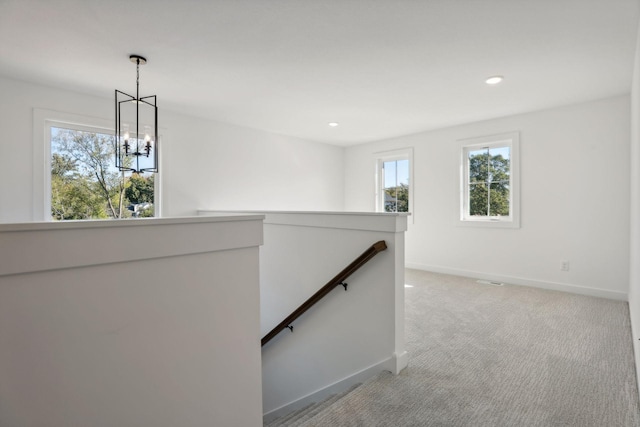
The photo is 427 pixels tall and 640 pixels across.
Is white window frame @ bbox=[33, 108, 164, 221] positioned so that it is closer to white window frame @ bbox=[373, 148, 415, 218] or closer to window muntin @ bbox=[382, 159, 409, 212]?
white window frame @ bbox=[373, 148, 415, 218]

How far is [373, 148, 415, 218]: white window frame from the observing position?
5.51m

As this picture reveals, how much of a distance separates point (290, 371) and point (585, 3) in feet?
11.2

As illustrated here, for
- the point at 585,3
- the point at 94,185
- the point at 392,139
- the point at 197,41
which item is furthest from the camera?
the point at 392,139

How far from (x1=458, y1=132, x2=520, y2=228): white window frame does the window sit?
2.86 ft

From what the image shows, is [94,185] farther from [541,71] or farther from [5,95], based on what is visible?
[541,71]

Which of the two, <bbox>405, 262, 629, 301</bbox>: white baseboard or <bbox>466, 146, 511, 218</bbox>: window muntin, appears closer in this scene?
<bbox>405, 262, 629, 301</bbox>: white baseboard

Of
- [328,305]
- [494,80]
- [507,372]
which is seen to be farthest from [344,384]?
[494,80]

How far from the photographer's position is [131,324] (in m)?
1.11

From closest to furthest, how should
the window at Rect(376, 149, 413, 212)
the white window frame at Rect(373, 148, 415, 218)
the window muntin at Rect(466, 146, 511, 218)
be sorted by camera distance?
the window muntin at Rect(466, 146, 511, 218) → the white window frame at Rect(373, 148, 415, 218) → the window at Rect(376, 149, 413, 212)

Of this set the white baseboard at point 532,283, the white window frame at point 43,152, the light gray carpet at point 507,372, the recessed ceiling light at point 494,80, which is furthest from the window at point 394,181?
the white window frame at point 43,152

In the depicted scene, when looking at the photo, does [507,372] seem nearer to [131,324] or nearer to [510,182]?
[131,324]

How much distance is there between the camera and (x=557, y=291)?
13.1ft

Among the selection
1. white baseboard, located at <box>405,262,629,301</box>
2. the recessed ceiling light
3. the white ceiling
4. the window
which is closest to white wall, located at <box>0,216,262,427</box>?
the white ceiling

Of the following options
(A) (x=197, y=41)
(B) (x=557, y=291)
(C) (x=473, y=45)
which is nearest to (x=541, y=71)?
(C) (x=473, y=45)
